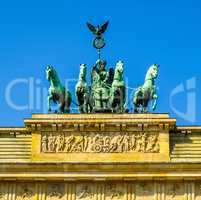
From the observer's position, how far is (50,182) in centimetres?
3603

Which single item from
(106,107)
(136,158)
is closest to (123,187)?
(136,158)

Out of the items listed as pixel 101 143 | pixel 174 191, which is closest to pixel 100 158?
pixel 101 143

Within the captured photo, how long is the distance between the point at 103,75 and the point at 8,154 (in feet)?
17.9

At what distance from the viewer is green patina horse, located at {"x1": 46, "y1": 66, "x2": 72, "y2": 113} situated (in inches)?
1473

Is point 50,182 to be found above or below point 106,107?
below

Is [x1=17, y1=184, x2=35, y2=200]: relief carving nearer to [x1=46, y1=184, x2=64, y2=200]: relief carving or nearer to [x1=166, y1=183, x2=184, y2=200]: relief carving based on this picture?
[x1=46, y1=184, x2=64, y2=200]: relief carving

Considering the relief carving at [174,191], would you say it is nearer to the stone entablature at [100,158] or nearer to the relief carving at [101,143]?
the stone entablature at [100,158]

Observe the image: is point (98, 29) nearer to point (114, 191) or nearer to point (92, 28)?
point (92, 28)

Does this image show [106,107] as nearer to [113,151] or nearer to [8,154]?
[113,151]

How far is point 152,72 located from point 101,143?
394 centimetres

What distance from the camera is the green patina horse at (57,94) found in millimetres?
37406

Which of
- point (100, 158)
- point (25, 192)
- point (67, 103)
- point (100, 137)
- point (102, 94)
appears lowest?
point (25, 192)

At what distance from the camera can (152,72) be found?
37.6 m

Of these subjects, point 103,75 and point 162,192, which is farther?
point 103,75
